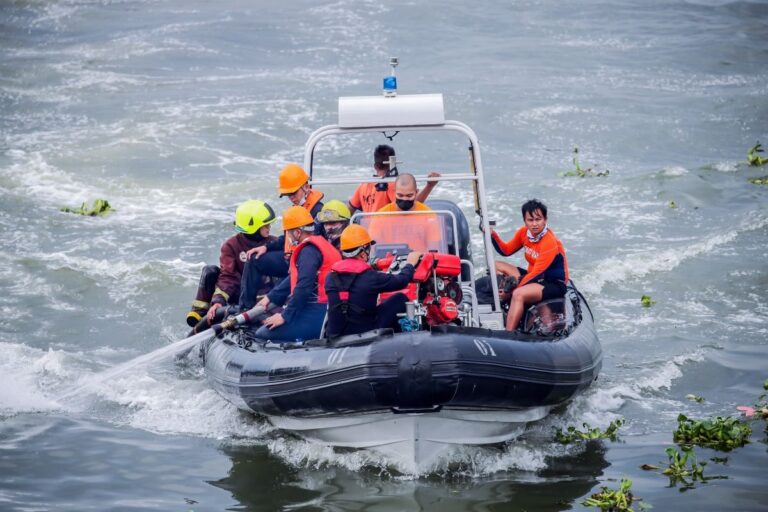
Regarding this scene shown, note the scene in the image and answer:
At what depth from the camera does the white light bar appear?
8.47 meters

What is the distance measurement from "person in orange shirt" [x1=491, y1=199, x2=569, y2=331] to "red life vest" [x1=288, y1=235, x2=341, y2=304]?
1.52 meters

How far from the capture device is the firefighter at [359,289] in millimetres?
7145

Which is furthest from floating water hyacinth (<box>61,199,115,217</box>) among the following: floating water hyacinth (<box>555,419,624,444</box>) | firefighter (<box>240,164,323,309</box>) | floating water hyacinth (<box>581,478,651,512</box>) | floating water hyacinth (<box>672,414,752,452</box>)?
floating water hyacinth (<box>581,478,651,512</box>)

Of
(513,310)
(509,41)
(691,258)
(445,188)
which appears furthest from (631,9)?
(513,310)

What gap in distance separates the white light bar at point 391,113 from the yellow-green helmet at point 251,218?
1.09 meters

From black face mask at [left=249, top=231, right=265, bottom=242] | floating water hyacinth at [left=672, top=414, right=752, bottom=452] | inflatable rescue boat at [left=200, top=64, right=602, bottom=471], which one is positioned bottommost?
floating water hyacinth at [left=672, top=414, right=752, bottom=452]

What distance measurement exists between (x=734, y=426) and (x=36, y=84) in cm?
1853

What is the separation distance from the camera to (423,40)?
26078 mm

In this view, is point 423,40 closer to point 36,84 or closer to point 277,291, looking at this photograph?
point 36,84

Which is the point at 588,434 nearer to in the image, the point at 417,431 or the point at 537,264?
the point at 537,264

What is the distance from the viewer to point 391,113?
848 centimetres

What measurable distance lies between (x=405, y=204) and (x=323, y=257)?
869 millimetres

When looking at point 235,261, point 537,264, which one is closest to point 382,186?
point 235,261

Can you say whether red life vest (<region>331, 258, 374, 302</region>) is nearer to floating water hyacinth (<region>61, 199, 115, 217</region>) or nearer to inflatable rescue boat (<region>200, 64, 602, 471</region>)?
inflatable rescue boat (<region>200, 64, 602, 471</region>)
